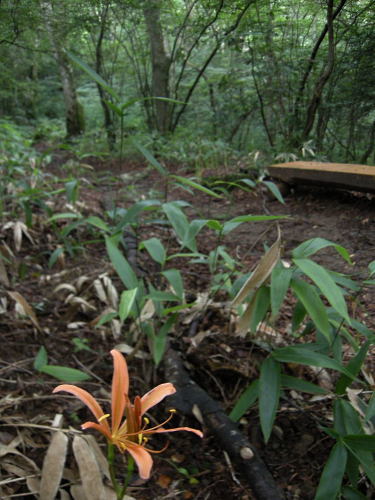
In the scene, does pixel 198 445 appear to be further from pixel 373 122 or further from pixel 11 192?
pixel 11 192

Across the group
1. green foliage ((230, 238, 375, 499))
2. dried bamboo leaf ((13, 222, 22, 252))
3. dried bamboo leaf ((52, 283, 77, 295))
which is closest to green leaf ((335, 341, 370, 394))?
green foliage ((230, 238, 375, 499))

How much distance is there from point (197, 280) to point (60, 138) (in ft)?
15.7

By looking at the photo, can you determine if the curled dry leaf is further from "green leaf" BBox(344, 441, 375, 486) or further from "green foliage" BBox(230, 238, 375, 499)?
"green leaf" BBox(344, 441, 375, 486)

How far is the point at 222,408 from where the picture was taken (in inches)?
38.9

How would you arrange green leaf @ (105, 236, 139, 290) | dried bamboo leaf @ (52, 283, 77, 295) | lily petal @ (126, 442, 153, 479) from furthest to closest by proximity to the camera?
1. dried bamboo leaf @ (52, 283, 77, 295)
2. green leaf @ (105, 236, 139, 290)
3. lily petal @ (126, 442, 153, 479)

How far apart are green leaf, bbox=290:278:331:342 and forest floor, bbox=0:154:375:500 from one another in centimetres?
20

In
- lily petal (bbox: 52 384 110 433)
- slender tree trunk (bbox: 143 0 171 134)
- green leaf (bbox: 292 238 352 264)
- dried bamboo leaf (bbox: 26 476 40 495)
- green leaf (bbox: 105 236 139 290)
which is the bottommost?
dried bamboo leaf (bbox: 26 476 40 495)

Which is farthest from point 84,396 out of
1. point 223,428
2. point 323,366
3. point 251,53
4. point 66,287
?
point 251,53

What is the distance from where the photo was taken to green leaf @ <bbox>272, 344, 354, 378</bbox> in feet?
2.44

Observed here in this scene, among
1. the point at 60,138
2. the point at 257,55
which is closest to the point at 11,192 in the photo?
the point at 257,55

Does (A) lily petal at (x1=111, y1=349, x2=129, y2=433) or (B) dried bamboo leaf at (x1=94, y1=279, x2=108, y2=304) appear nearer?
(A) lily petal at (x1=111, y1=349, x2=129, y2=433)

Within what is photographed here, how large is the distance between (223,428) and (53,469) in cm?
37

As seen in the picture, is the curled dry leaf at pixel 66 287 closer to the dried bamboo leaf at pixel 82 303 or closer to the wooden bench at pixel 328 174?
the dried bamboo leaf at pixel 82 303

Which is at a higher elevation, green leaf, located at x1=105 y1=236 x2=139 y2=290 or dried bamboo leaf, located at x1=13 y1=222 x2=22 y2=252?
green leaf, located at x1=105 y1=236 x2=139 y2=290
